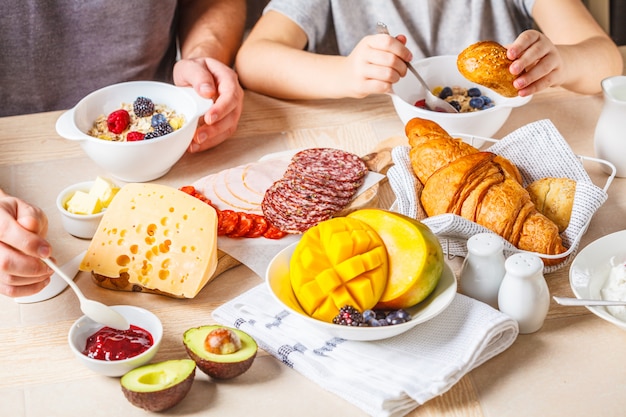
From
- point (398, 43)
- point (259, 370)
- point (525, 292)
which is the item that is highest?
point (398, 43)

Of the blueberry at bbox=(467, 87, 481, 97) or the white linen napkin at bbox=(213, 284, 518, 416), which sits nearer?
the white linen napkin at bbox=(213, 284, 518, 416)

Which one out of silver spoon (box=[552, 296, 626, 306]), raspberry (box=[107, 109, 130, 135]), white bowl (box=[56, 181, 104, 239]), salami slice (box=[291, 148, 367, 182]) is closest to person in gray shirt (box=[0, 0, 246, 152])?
raspberry (box=[107, 109, 130, 135])

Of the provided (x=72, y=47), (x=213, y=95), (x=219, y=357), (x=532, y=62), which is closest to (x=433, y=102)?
(x=532, y=62)

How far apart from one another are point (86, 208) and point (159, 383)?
1.51ft

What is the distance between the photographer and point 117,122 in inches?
59.3

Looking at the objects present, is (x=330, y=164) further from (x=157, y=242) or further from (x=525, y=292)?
(x=525, y=292)

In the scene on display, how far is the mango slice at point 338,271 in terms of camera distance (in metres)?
1.08

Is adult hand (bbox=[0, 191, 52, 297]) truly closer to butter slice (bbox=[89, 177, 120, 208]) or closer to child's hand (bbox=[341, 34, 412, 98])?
butter slice (bbox=[89, 177, 120, 208])

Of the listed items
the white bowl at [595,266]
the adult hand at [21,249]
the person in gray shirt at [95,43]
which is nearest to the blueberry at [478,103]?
the white bowl at [595,266]

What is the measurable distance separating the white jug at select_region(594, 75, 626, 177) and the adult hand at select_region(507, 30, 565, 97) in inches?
4.7

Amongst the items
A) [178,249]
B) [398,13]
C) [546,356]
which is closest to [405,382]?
[546,356]

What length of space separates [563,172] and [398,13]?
800 millimetres

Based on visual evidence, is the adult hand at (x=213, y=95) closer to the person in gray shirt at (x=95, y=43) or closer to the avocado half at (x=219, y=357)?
the person in gray shirt at (x=95, y=43)

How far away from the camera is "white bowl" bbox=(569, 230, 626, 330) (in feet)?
3.79
